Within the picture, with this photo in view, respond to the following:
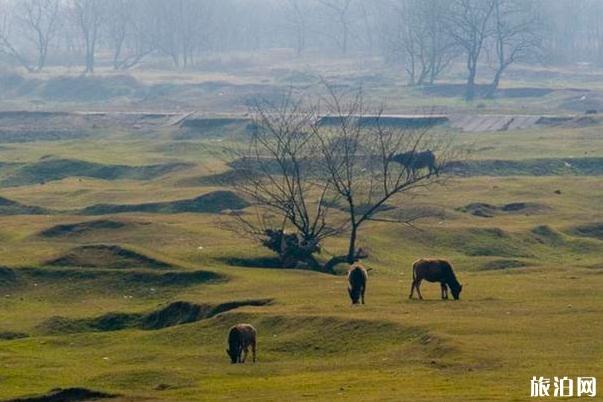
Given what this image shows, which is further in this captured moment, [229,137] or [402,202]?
[229,137]

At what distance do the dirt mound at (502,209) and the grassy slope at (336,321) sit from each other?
0.94 m

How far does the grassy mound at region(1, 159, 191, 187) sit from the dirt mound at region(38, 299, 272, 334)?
35.0 metres

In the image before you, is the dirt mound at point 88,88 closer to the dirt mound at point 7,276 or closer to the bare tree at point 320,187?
the bare tree at point 320,187

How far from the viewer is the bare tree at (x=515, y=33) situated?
12862cm

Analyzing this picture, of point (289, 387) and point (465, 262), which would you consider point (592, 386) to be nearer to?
point (289, 387)

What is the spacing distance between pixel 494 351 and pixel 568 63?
15389cm

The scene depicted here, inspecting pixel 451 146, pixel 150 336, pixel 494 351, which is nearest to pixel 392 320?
pixel 494 351

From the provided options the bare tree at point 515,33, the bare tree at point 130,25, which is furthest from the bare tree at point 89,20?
the bare tree at point 515,33

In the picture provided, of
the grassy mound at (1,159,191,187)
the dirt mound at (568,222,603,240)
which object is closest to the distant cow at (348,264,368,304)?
the dirt mound at (568,222,603,240)

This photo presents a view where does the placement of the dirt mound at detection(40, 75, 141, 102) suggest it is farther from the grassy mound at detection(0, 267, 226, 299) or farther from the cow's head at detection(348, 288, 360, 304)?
the cow's head at detection(348, 288, 360, 304)

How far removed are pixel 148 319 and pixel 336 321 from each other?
7155 millimetres

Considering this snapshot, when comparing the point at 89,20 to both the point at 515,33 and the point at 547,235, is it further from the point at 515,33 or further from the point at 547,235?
the point at 547,235

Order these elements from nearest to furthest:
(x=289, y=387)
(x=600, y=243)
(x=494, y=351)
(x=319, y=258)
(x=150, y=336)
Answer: (x=289, y=387)
(x=494, y=351)
(x=150, y=336)
(x=319, y=258)
(x=600, y=243)

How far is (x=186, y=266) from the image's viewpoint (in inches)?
1727
